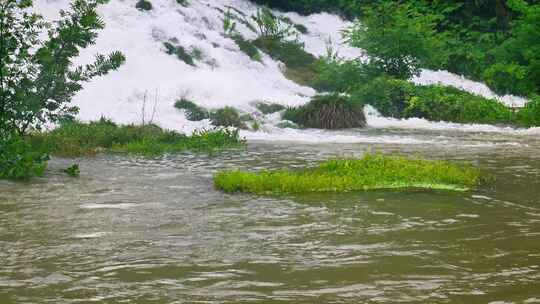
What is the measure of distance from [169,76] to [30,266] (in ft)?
67.5

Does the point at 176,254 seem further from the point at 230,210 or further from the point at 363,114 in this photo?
the point at 363,114

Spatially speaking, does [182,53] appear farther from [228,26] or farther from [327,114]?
[327,114]

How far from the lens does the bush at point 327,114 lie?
26.5 meters

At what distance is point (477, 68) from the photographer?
38.7m

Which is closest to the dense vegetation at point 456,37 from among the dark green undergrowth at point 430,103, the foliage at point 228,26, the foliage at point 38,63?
the dark green undergrowth at point 430,103

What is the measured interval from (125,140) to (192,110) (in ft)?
18.2

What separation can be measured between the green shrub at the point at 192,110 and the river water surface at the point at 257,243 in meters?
9.98

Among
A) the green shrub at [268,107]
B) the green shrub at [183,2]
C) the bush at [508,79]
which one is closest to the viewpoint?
the green shrub at [268,107]

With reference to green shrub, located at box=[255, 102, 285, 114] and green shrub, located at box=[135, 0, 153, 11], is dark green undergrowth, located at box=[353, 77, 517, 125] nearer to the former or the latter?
green shrub, located at box=[255, 102, 285, 114]

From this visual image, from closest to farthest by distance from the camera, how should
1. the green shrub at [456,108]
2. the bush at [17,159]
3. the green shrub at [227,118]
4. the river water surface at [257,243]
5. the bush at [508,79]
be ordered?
1. the river water surface at [257,243]
2. the bush at [17,159]
3. the green shrub at [227,118]
4. the green shrub at [456,108]
5. the bush at [508,79]

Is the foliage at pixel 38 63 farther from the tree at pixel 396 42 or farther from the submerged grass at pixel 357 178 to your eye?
the tree at pixel 396 42

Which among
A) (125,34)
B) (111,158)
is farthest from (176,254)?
(125,34)

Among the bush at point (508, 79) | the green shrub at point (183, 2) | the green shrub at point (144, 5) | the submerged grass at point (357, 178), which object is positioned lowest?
the submerged grass at point (357, 178)

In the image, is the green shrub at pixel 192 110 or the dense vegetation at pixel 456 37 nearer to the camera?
the green shrub at pixel 192 110
